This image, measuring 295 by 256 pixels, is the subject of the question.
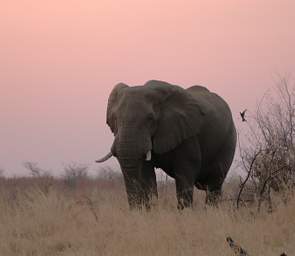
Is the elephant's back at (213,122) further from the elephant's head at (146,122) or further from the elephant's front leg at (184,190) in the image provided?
the elephant's front leg at (184,190)

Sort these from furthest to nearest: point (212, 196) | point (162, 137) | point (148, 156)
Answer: point (212, 196), point (162, 137), point (148, 156)

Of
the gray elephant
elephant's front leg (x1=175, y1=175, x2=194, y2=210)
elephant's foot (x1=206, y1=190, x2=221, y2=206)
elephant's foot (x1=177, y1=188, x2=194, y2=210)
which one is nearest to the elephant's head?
the gray elephant

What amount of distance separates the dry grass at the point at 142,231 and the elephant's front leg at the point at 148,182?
392 mm

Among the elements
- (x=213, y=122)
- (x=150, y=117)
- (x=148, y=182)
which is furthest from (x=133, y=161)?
(x=213, y=122)

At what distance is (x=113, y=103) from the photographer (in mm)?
9922

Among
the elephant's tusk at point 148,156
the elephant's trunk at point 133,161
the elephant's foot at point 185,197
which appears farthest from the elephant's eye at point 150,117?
the elephant's foot at point 185,197

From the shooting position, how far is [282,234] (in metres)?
6.40

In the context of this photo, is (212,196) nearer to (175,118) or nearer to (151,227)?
(175,118)

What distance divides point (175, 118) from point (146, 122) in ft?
2.55

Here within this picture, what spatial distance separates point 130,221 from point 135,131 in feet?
5.90

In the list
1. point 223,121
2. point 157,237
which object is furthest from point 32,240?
point 223,121

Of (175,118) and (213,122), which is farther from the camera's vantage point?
(213,122)

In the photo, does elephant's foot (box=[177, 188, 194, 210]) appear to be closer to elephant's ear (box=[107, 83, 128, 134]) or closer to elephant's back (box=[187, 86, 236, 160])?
elephant's back (box=[187, 86, 236, 160])

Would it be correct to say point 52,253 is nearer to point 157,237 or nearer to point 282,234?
point 157,237
